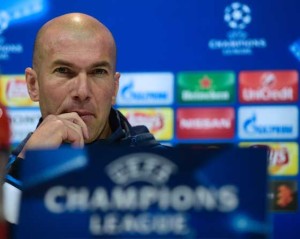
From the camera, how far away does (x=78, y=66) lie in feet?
3.89

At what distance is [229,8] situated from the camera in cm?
293

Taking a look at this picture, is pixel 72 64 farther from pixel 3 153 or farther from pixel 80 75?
pixel 3 153

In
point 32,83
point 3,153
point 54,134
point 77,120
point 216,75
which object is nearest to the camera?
point 3,153

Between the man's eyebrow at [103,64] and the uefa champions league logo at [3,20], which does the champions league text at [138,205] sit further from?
the uefa champions league logo at [3,20]

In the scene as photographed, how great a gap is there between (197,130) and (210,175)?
92.1 inches

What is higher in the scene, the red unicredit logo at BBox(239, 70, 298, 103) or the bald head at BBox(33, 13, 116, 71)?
the red unicredit logo at BBox(239, 70, 298, 103)

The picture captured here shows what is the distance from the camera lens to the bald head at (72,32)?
120 centimetres

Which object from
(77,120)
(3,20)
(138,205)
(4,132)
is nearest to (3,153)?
(4,132)

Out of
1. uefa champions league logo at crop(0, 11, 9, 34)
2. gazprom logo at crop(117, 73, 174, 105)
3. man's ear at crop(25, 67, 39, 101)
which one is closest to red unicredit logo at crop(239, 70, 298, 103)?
gazprom logo at crop(117, 73, 174, 105)

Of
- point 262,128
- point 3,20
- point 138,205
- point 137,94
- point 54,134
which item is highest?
point 3,20

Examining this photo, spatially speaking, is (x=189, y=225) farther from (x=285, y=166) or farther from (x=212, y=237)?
(x=285, y=166)

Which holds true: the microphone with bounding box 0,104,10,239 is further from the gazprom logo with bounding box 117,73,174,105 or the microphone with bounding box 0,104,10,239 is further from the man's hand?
the gazprom logo with bounding box 117,73,174,105

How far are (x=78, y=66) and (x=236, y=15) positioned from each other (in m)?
1.85

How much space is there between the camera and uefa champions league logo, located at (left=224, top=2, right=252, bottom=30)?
115 inches
